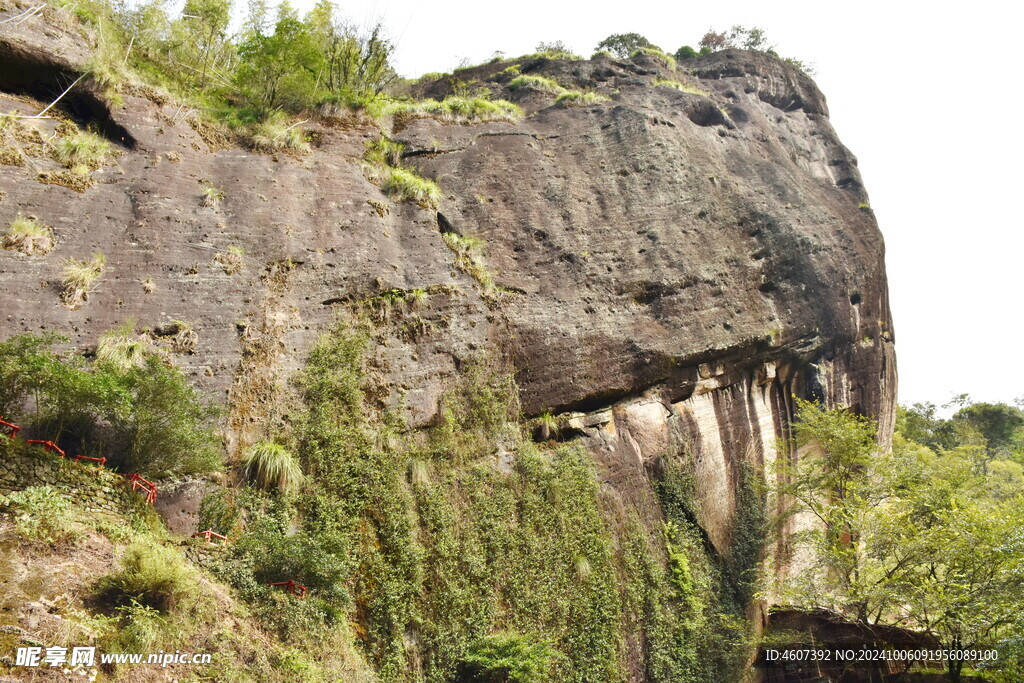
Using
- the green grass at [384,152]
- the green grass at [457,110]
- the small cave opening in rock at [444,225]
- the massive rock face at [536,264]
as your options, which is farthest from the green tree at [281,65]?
the small cave opening in rock at [444,225]

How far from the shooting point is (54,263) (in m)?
10.0

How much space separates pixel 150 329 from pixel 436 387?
480 centimetres

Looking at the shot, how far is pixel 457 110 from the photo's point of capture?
60.4ft

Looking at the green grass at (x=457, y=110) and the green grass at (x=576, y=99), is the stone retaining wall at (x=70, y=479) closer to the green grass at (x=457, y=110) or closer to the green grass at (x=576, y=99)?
the green grass at (x=457, y=110)

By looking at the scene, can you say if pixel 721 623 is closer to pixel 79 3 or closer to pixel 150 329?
pixel 150 329

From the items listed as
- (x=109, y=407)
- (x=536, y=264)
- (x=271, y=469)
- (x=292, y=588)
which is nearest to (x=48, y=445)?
(x=109, y=407)

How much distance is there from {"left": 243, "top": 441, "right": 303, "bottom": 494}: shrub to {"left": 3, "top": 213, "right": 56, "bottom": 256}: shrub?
15.1 ft

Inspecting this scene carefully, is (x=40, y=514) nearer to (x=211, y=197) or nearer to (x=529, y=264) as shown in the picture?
(x=211, y=197)

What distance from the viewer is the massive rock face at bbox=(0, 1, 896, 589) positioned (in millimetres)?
10836

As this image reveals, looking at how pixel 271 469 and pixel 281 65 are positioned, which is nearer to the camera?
pixel 271 469

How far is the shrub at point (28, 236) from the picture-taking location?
391 inches

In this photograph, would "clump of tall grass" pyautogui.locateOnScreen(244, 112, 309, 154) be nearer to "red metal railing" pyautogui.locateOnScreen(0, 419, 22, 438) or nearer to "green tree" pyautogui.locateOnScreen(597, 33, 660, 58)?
"red metal railing" pyautogui.locateOnScreen(0, 419, 22, 438)

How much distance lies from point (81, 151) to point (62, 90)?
6.76 ft

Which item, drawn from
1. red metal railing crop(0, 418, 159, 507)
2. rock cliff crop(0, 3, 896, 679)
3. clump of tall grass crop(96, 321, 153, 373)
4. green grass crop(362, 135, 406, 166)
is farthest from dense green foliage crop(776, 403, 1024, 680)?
clump of tall grass crop(96, 321, 153, 373)
